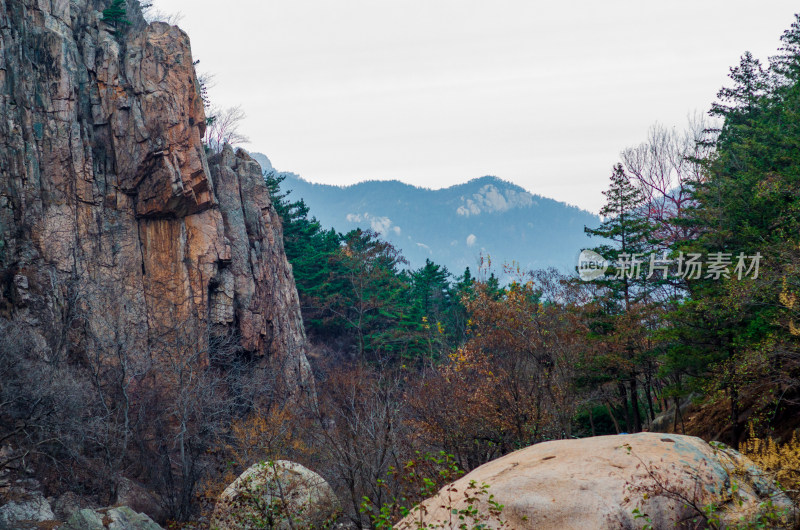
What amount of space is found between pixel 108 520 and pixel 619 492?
36.4 feet

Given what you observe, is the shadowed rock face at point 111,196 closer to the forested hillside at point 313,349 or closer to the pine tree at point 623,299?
the forested hillside at point 313,349

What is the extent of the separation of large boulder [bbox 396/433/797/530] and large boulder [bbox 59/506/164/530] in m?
8.05

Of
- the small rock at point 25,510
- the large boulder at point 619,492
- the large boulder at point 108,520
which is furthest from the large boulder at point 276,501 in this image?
the small rock at point 25,510

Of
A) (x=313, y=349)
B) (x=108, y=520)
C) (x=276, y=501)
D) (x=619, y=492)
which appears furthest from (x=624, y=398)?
(x=313, y=349)

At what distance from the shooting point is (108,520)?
13.1 m

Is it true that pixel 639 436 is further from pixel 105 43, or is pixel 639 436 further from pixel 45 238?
pixel 105 43

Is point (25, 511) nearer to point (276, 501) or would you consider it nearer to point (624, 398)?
point (276, 501)

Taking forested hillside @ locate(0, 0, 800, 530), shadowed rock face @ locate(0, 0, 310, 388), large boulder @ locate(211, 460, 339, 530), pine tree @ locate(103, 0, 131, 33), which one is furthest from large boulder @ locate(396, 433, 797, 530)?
pine tree @ locate(103, 0, 131, 33)

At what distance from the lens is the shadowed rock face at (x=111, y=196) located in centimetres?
2572

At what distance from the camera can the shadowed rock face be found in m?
25.7

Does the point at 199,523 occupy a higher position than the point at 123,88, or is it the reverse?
the point at 123,88

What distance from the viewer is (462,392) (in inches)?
695

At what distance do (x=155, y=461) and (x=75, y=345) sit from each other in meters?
7.21

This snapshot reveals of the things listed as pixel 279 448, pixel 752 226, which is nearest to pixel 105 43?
pixel 279 448
